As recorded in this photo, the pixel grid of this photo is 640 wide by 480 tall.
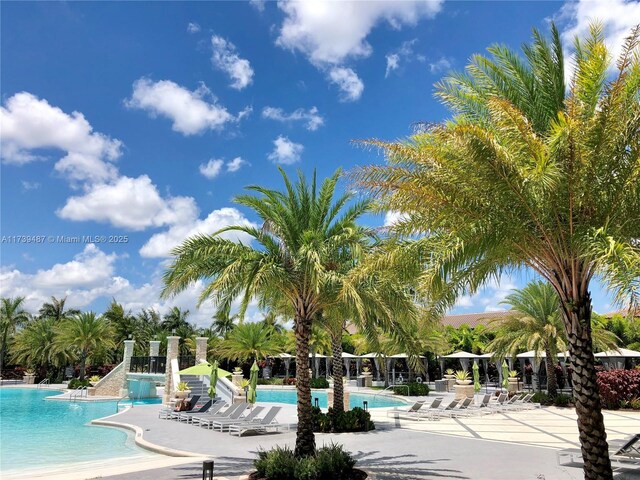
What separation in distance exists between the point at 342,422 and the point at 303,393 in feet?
19.4

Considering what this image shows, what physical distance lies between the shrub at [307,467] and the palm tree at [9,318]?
55197mm

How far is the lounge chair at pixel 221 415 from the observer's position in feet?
61.1

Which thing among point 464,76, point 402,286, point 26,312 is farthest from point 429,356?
point 26,312

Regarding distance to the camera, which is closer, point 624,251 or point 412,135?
point 624,251

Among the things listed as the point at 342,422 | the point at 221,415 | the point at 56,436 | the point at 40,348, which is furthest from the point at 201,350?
the point at 40,348

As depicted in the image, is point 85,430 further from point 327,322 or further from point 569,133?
point 569,133

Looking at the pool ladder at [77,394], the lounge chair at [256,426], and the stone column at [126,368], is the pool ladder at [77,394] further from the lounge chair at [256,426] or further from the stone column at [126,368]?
the lounge chair at [256,426]

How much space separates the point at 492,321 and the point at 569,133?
939 inches

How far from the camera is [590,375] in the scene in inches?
316

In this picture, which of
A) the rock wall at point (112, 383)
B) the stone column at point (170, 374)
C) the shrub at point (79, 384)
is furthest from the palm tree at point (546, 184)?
the shrub at point (79, 384)

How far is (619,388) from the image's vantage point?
2470 centimetres

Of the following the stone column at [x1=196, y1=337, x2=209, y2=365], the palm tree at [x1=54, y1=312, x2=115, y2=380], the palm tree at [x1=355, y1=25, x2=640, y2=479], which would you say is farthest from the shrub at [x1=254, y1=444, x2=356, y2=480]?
the palm tree at [x1=54, y1=312, x2=115, y2=380]

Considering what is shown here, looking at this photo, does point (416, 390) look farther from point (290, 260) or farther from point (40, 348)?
point (40, 348)

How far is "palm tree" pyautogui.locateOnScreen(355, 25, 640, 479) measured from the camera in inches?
291
